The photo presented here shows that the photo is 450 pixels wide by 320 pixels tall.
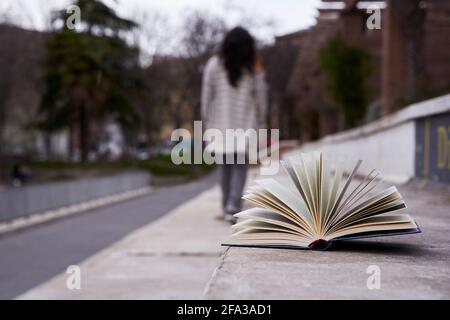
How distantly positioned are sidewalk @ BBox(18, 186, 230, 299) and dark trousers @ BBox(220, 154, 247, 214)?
23 cm

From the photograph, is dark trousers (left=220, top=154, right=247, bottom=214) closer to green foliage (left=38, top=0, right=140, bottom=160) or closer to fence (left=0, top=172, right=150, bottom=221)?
fence (left=0, top=172, right=150, bottom=221)

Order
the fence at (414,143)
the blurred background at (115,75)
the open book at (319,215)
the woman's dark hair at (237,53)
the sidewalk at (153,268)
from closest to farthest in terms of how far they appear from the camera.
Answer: the open book at (319,215) → the sidewalk at (153,268) → the fence at (414,143) → the woman's dark hair at (237,53) → the blurred background at (115,75)

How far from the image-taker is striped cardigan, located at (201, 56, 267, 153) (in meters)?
5.84

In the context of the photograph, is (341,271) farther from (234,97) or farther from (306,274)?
(234,97)

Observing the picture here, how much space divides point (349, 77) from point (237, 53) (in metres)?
9.37

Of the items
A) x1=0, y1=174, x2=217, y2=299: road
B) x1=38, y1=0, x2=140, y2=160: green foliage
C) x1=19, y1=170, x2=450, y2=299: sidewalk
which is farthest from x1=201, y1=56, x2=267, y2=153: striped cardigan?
x1=38, y1=0, x2=140, y2=160: green foliage

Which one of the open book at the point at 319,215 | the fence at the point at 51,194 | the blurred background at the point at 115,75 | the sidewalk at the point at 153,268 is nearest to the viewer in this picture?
the open book at the point at 319,215

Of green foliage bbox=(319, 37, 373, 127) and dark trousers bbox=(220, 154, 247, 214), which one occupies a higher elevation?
green foliage bbox=(319, 37, 373, 127)

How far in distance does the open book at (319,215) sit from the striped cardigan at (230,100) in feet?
12.0

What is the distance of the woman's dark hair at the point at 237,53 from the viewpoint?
18.8ft

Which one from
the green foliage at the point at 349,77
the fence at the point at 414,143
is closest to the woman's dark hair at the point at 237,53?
the fence at the point at 414,143

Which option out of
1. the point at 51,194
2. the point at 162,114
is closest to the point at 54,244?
the point at 51,194

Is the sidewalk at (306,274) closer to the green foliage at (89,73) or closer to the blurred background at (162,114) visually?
the blurred background at (162,114)
